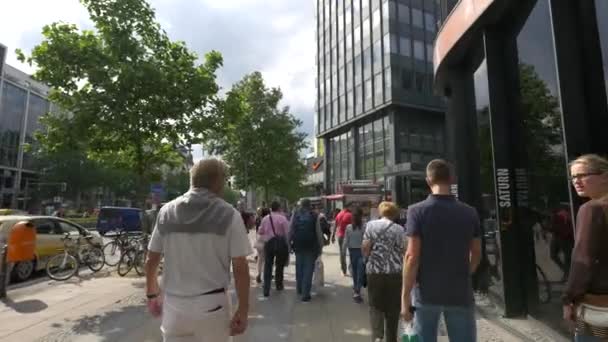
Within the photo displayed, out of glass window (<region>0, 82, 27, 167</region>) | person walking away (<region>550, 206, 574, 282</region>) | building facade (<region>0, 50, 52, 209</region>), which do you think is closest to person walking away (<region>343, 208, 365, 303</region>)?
person walking away (<region>550, 206, 574, 282</region>)

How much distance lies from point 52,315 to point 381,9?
36844 millimetres

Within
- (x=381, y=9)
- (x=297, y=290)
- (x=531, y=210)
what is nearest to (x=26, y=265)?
(x=297, y=290)

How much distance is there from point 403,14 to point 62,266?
3467 centimetres

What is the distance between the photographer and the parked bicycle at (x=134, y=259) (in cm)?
1125

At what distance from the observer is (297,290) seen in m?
8.24

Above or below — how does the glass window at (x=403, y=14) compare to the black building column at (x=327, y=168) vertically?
above

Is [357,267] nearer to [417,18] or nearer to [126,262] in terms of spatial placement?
[126,262]

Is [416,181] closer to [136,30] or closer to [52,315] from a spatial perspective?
[136,30]

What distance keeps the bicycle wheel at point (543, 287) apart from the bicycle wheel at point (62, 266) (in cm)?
1020

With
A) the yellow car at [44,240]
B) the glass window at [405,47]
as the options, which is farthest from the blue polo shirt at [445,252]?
the glass window at [405,47]

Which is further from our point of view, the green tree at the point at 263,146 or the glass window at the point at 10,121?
the glass window at the point at 10,121

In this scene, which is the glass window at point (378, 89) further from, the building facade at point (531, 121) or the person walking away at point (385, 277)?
the person walking away at point (385, 277)

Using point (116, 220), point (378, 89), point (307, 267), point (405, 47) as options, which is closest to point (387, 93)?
point (378, 89)

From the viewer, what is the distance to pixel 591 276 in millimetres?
2363
